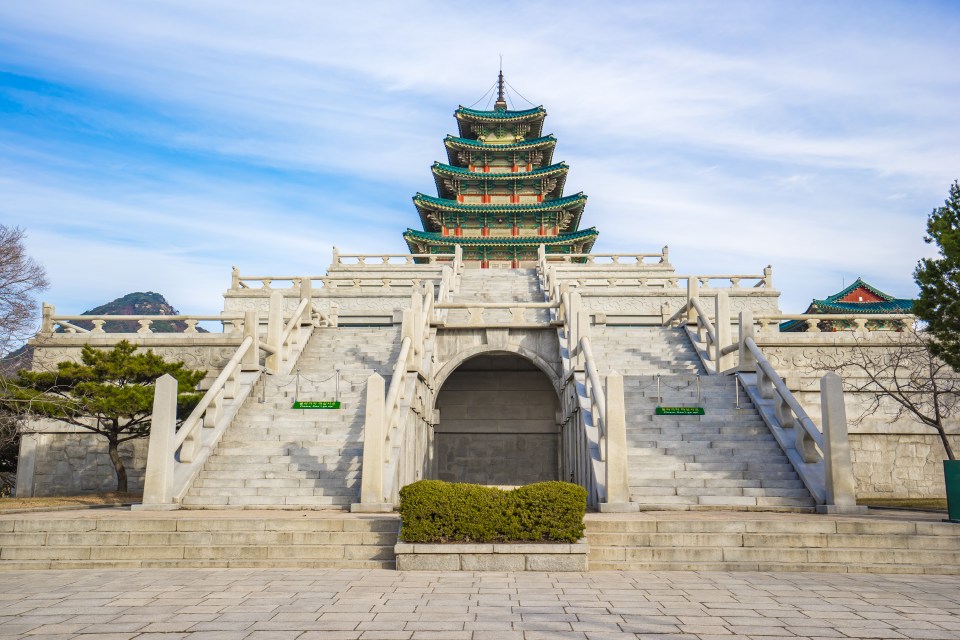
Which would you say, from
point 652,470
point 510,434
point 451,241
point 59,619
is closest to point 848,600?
point 652,470

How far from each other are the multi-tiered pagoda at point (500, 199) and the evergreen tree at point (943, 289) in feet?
91.8

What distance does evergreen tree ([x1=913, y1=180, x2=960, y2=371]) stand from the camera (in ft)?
34.8

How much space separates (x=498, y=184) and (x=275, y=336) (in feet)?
92.6

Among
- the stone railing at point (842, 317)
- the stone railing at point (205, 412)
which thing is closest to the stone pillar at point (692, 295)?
the stone railing at point (842, 317)

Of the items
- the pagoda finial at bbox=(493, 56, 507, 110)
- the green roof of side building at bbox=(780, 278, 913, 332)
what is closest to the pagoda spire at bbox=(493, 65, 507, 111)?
the pagoda finial at bbox=(493, 56, 507, 110)

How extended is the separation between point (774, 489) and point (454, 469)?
1241 cm

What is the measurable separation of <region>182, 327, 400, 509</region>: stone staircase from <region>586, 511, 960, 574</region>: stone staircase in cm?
469

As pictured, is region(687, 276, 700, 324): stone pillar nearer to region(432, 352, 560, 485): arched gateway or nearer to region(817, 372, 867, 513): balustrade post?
region(432, 352, 560, 485): arched gateway

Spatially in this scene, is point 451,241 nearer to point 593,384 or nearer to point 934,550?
point 593,384

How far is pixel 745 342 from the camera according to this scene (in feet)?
47.5

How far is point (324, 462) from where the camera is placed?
12648 millimetres

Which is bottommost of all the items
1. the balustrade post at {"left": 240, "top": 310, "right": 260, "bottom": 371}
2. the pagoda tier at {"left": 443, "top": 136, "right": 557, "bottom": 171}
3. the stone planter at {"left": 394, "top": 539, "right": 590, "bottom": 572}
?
the stone planter at {"left": 394, "top": 539, "right": 590, "bottom": 572}

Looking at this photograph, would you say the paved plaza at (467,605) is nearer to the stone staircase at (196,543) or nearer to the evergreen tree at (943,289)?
the stone staircase at (196,543)

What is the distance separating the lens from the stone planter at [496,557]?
8.16 metres
